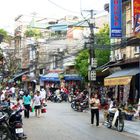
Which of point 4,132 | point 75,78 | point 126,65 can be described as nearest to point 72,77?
point 75,78

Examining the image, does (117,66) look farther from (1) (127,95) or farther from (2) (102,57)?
(2) (102,57)

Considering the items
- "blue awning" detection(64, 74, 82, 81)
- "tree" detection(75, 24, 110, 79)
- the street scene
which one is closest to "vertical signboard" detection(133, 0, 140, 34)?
the street scene

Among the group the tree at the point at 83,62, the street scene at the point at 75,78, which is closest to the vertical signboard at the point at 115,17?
the street scene at the point at 75,78

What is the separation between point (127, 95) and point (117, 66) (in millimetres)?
2585

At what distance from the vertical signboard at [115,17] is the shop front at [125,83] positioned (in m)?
2.64

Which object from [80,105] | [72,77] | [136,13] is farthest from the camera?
[72,77]

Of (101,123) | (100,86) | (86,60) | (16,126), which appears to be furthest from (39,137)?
(86,60)

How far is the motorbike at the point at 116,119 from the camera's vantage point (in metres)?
21.0

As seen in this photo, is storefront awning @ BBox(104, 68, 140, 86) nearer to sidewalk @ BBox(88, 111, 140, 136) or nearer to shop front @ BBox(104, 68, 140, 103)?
shop front @ BBox(104, 68, 140, 103)

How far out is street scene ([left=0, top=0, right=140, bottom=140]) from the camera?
66.9ft

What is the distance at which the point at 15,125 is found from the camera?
1539 centimetres

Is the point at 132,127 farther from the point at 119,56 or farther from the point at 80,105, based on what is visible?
the point at 119,56

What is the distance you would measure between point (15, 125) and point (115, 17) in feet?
48.8

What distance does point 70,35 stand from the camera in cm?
6681
